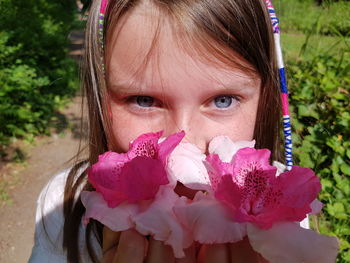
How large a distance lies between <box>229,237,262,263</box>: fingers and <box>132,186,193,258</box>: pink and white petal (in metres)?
0.12

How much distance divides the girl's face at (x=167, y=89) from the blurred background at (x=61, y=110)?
33.8 inches

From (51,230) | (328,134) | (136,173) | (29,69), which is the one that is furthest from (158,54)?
(29,69)

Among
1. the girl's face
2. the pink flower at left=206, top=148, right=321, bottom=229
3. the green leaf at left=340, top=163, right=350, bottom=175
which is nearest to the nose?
the girl's face

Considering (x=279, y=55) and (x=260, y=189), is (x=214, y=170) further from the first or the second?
(x=279, y=55)

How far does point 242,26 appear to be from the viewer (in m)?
1.35

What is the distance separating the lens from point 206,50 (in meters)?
1.25

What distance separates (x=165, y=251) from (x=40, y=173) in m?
4.13

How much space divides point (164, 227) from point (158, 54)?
0.59 metres

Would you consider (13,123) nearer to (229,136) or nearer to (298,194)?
(229,136)

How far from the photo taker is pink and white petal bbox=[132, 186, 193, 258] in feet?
2.98

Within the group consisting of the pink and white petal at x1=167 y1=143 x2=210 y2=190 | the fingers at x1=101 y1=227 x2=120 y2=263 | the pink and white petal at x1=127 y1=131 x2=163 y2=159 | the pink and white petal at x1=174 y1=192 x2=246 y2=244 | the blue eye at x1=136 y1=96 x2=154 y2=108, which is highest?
the blue eye at x1=136 y1=96 x2=154 y2=108

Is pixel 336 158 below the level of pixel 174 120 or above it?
below

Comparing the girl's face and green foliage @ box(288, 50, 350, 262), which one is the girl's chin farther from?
green foliage @ box(288, 50, 350, 262)

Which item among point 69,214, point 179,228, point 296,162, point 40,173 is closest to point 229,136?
point 179,228
